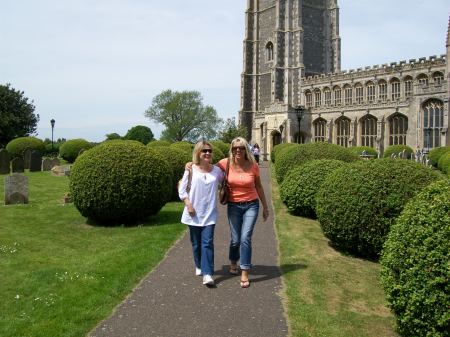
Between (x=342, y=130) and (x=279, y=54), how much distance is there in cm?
1434

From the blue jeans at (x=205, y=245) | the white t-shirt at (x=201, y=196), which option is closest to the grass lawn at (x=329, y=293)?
the blue jeans at (x=205, y=245)

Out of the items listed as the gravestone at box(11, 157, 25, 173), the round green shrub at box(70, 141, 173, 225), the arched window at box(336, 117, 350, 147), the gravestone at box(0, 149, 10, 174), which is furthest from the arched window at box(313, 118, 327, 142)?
the round green shrub at box(70, 141, 173, 225)

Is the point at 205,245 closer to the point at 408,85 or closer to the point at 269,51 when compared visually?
the point at 408,85

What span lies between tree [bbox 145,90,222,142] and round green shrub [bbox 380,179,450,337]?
7321 centimetres

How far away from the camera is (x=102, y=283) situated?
6.17m

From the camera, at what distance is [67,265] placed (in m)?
7.36

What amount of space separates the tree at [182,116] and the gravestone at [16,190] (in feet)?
208

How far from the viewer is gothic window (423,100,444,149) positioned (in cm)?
3662

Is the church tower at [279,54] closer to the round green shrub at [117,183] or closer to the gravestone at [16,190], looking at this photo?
the gravestone at [16,190]

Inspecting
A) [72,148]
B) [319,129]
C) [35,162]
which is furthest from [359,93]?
→ [35,162]

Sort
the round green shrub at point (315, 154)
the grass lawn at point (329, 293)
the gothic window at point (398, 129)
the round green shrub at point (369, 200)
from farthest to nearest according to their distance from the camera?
the gothic window at point (398, 129) → the round green shrub at point (315, 154) → the round green shrub at point (369, 200) → the grass lawn at point (329, 293)

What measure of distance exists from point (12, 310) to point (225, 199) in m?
Result: 3.01

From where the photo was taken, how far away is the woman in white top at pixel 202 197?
6.05 meters

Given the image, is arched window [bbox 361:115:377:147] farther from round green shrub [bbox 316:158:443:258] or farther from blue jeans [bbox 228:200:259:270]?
blue jeans [bbox 228:200:259:270]
